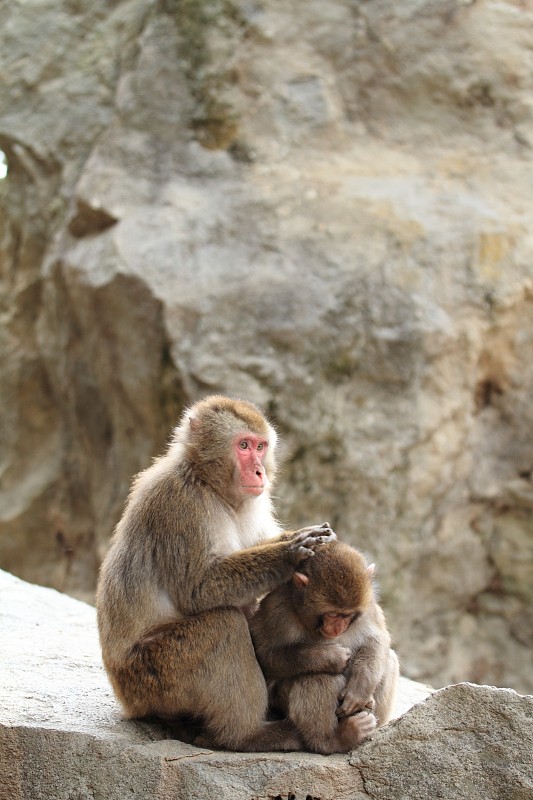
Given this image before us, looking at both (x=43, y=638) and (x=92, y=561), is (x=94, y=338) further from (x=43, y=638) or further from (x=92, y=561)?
(x=43, y=638)

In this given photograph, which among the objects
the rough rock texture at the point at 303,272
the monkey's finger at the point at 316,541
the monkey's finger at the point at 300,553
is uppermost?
the monkey's finger at the point at 316,541

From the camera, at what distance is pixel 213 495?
4.72m

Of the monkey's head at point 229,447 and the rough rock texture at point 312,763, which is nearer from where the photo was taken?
the rough rock texture at point 312,763

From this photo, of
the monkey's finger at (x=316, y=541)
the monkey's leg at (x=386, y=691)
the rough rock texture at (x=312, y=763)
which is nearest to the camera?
the rough rock texture at (x=312, y=763)

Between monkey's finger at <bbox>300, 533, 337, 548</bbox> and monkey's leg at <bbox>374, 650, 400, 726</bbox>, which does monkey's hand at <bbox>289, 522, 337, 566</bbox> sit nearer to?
monkey's finger at <bbox>300, 533, 337, 548</bbox>

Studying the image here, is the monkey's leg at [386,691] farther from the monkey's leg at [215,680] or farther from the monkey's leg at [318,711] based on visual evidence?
the monkey's leg at [215,680]

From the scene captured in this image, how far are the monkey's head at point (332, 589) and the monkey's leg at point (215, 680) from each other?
0.28m

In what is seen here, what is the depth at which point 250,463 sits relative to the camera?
478 cm

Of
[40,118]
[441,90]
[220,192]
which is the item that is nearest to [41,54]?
[40,118]

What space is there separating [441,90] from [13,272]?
14.4 feet

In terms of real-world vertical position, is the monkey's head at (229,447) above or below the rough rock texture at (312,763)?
above

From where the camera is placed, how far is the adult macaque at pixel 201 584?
14.1 ft

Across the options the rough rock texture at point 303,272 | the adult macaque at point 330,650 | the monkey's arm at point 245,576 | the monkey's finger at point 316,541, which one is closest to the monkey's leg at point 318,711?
the adult macaque at point 330,650

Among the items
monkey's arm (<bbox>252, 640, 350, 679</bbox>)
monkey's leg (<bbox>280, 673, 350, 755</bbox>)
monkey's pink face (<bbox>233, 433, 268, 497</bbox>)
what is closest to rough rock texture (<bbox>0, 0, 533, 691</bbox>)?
monkey's pink face (<bbox>233, 433, 268, 497</bbox>)
